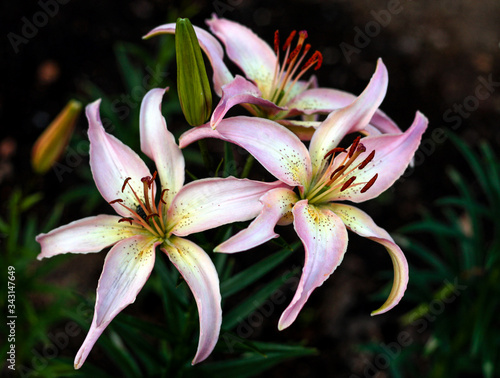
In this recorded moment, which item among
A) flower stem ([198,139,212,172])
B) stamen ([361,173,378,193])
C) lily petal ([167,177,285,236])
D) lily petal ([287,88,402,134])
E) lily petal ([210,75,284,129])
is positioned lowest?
stamen ([361,173,378,193])

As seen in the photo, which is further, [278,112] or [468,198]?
[468,198]

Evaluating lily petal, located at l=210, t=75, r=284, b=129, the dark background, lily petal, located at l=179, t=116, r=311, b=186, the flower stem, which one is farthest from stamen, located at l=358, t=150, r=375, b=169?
the dark background

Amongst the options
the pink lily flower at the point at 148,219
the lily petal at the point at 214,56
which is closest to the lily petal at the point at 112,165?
the pink lily flower at the point at 148,219

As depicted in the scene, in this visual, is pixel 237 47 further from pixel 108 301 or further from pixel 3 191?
pixel 3 191

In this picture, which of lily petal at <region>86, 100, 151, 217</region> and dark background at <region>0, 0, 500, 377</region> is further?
dark background at <region>0, 0, 500, 377</region>

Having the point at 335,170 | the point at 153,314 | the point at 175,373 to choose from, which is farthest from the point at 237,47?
the point at 153,314

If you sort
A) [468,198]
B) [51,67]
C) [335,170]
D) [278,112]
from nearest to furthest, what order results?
[335,170] → [278,112] → [468,198] → [51,67]

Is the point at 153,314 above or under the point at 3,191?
under

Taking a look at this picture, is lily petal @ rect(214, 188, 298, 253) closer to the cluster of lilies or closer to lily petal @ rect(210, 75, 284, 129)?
the cluster of lilies

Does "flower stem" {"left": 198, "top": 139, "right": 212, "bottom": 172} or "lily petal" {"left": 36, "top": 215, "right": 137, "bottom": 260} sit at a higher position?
"flower stem" {"left": 198, "top": 139, "right": 212, "bottom": 172}
